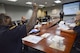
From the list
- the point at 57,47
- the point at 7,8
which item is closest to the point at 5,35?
the point at 57,47

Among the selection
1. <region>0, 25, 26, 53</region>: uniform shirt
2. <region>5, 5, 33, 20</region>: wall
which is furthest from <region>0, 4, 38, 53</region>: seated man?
<region>5, 5, 33, 20</region>: wall

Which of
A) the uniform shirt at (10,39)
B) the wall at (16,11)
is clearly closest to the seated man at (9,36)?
the uniform shirt at (10,39)

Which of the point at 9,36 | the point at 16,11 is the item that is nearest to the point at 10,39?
the point at 9,36

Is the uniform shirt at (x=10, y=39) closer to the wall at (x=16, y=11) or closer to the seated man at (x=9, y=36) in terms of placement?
the seated man at (x=9, y=36)

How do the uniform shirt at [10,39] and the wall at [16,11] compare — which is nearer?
the uniform shirt at [10,39]

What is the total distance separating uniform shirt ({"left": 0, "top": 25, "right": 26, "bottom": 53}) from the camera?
0.92 m

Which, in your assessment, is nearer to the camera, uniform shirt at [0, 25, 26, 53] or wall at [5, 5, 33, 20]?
uniform shirt at [0, 25, 26, 53]

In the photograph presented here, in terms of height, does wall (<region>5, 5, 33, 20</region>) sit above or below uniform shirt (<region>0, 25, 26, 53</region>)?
above

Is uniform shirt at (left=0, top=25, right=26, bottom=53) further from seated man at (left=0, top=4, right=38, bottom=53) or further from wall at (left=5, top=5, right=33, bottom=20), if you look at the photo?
wall at (left=5, top=5, right=33, bottom=20)

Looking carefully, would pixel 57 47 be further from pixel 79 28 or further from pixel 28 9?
pixel 28 9

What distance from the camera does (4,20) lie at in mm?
1007

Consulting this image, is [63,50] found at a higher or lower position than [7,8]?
lower

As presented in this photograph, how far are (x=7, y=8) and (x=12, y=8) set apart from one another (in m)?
0.70

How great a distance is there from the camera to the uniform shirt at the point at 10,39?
92 centimetres
